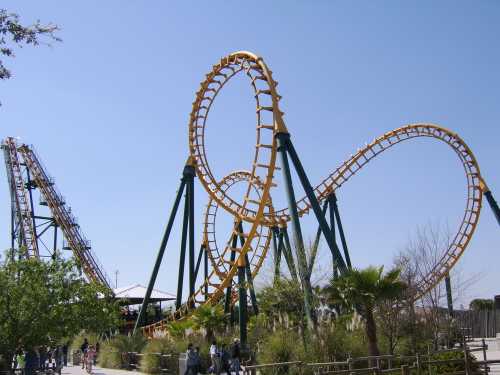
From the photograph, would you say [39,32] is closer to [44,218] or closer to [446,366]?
[446,366]

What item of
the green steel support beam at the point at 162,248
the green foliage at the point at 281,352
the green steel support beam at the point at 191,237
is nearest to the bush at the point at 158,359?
the green foliage at the point at 281,352

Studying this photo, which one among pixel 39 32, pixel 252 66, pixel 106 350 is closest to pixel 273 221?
pixel 252 66

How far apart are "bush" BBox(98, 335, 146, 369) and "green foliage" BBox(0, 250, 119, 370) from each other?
471cm

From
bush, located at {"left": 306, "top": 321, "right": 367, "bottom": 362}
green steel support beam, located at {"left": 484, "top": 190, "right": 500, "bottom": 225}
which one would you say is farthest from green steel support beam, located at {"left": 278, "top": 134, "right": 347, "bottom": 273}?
green steel support beam, located at {"left": 484, "top": 190, "right": 500, "bottom": 225}

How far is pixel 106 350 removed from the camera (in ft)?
76.6

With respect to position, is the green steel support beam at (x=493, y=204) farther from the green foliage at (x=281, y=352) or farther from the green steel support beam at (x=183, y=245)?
the green foliage at (x=281, y=352)

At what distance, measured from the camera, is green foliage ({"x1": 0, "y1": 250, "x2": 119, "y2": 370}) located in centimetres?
1602

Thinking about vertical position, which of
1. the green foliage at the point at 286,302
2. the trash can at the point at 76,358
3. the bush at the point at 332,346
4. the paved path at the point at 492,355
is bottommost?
the paved path at the point at 492,355

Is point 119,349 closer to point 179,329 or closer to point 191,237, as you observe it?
point 179,329

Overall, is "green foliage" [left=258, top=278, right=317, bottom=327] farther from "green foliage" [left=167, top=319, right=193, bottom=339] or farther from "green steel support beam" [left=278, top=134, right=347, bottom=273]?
"green foliage" [left=167, top=319, right=193, bottom=339]

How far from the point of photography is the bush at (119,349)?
2231 centimetres

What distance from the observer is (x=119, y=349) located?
22.6 m

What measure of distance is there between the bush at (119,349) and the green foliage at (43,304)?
471 centimetres

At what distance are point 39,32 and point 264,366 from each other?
30.8 ft
